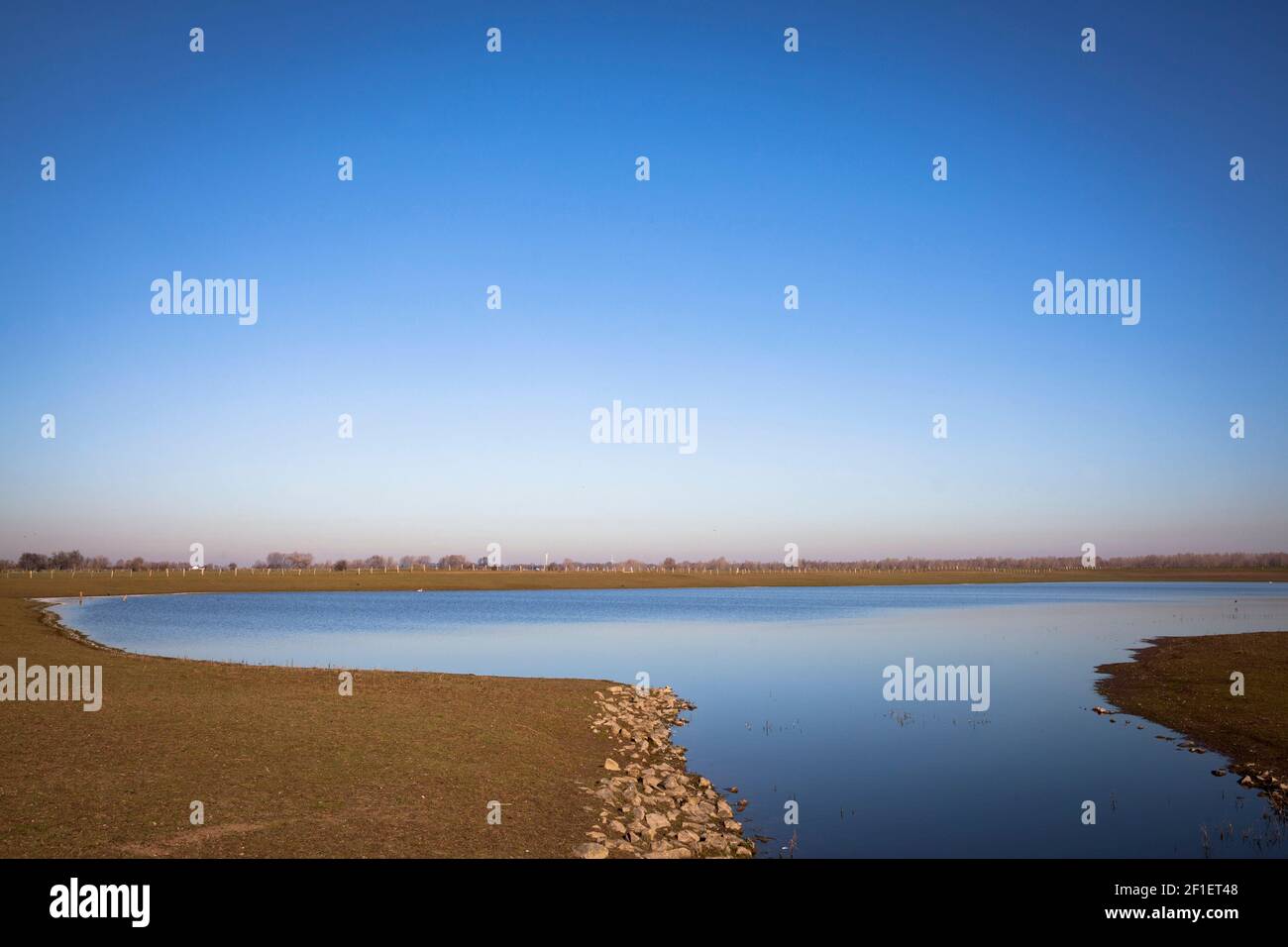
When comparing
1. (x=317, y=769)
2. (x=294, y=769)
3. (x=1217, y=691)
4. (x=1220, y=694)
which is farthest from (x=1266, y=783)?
(x=294, y=769)

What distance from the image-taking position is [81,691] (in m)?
24.5

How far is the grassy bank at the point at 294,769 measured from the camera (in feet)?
41.6

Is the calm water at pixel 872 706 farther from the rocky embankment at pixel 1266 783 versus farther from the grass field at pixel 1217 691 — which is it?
the grass field at pixel 1217 691

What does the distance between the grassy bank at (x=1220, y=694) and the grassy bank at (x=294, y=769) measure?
55.1ft

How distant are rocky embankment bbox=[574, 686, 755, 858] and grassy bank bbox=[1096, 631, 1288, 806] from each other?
12291 millimetres

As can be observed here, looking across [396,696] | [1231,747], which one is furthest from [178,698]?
[1231,747]

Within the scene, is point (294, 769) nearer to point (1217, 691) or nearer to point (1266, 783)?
point (1266, 783)

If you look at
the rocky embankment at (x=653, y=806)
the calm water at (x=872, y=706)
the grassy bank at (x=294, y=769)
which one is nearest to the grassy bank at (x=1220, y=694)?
the calm water at (x=872, y=706)

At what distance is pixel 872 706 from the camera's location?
30.4 metres

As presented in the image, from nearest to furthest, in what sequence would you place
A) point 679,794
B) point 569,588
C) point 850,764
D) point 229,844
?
point 229,844
point 679,794
point 850,764
point 569,588

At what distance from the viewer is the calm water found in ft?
55.2

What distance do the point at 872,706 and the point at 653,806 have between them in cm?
1604
